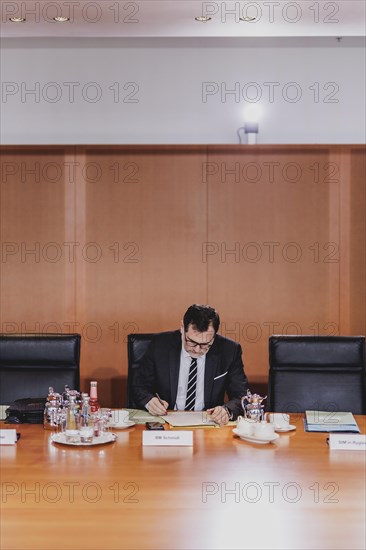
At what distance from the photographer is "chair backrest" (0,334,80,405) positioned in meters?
4.02

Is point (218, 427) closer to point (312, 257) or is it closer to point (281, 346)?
point (281, 346)

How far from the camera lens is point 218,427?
3395 millimetres

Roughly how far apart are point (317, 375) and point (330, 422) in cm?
58

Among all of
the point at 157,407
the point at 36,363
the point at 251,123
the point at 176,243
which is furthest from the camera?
the point at 251,123

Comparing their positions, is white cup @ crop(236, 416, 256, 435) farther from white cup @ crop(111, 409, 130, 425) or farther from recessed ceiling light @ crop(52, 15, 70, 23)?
recessed ceiling light @ crop(52, 15, 70, 23)

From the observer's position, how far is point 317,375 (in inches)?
158

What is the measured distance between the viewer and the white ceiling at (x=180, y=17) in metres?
4.40

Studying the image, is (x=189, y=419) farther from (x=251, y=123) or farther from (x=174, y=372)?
(x=251, y=123)

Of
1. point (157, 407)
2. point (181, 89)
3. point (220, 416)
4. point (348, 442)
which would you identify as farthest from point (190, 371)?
point (181, 89)

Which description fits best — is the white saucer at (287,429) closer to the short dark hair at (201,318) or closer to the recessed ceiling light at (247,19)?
the short dark hair at (201,318)

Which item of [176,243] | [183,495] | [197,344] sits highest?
[176,243]

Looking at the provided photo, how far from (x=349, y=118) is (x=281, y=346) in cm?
237

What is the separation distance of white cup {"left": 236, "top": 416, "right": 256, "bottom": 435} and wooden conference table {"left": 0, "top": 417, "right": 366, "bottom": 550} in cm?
5

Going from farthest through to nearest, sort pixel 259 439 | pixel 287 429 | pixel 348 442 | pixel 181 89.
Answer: pixel 181 89 → pixel 287 429 → pixel 259 439 → pixel 348 442
